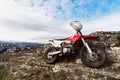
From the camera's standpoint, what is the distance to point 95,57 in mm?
12023

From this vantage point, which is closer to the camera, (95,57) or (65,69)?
(95,57)

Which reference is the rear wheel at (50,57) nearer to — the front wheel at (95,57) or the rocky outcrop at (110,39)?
the front wheel at (95,57)

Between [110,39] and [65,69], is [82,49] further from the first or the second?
[110,39]

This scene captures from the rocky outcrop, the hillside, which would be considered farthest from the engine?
the rocky outcrop

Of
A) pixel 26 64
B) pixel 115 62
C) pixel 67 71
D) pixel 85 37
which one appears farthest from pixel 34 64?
pixel 115 62

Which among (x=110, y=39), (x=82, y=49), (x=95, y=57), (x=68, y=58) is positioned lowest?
(x=68, y=58)

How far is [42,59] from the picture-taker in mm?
15273

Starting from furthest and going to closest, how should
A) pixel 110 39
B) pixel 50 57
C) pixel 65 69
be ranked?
1. pixel 110 39
2. pixel 50 57
3. pixel 65 69

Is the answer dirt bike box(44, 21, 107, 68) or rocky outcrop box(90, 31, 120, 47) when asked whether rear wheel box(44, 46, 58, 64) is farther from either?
rocky outcrop box(90, 31, 120, 47)

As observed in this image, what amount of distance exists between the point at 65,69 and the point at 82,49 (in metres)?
1.53

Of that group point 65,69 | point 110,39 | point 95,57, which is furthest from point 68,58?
point 110,39

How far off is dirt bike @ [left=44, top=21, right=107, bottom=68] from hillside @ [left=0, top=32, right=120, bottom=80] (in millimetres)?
416

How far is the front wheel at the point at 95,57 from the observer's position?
39.2 feet

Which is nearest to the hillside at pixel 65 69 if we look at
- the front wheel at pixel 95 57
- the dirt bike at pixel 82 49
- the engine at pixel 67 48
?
the front wheel at pixel 95 57
